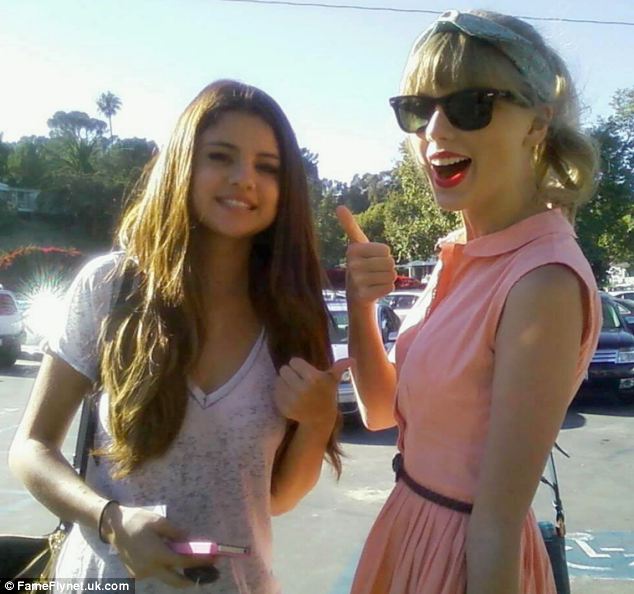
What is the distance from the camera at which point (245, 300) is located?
202 centimetres

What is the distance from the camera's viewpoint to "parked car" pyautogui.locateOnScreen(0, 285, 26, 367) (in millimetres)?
15461

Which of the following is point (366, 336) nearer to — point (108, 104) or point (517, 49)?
point (517, 49)

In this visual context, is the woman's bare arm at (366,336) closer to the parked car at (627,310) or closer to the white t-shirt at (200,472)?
the white t-shirt at (200,472)

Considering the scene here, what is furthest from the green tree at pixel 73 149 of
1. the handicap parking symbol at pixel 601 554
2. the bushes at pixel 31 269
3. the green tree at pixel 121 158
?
the handicap parking symbol at pixel 601 554

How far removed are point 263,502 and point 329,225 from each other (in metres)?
29.6

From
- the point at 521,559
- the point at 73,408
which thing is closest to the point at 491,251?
the point at 521,559

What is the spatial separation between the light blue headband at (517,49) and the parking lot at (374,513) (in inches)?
85.7

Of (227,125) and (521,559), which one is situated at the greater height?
(227,125)

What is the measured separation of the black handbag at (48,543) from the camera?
1.78m

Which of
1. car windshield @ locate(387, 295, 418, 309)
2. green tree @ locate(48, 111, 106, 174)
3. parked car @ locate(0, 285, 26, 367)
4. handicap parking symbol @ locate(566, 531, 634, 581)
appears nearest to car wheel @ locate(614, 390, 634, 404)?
handicap parking symbol @ locate(566, 531, 634, 581)

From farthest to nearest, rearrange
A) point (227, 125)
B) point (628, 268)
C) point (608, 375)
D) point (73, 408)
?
point (628, 268)
point (608, 375)
point (227, 125)
point (73, 408)

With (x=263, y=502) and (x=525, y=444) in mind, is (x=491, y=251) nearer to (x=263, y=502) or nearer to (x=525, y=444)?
(x=525, y=444)

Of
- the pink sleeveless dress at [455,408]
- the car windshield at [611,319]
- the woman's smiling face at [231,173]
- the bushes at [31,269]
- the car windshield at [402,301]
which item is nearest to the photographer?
the pink sleeveless dress at [455,408]

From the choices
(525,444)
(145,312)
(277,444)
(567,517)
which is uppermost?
(145,312)
